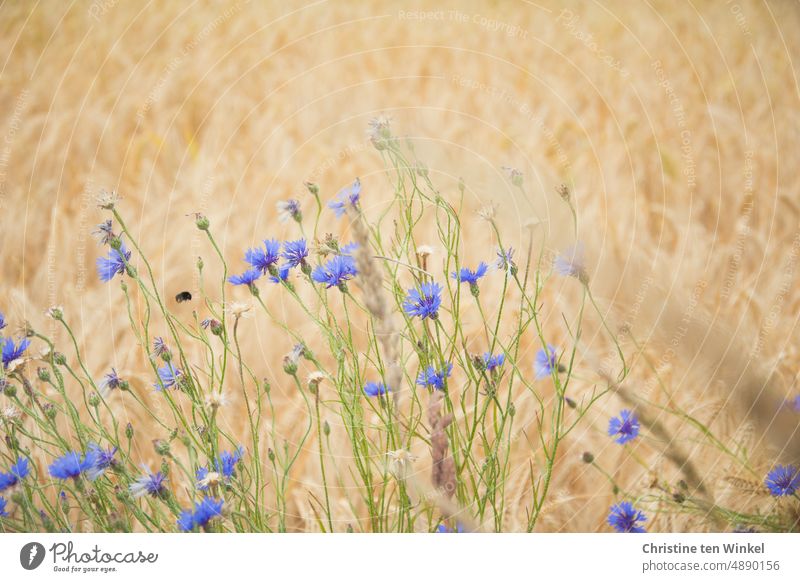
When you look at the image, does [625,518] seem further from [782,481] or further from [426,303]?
[426,303]

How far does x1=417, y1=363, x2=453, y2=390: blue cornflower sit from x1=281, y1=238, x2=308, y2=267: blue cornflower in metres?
0.19

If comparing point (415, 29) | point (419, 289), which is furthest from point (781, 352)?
point (415, 29)

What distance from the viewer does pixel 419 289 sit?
2.86 ft

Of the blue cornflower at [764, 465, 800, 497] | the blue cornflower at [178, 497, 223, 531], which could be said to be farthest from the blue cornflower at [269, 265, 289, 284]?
the blue cornflower at [764, 465, 800, 497]

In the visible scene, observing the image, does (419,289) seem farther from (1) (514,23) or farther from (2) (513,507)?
(1) (514,23)

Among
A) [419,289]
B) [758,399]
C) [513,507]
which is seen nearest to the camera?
[758,399]

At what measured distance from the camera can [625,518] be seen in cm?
94

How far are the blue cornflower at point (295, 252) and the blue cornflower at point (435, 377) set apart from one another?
0.19 meters

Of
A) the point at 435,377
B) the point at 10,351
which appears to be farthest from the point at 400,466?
the point at 10,351

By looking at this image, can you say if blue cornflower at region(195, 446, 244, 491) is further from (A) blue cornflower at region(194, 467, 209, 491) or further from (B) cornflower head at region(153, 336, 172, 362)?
(B) cornflower head at region(153, 336, 172, 362)

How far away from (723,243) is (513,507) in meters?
0.49

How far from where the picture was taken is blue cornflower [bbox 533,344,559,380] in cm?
92

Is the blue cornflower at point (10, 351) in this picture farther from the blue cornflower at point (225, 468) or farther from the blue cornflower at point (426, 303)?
the blue cornflower at point (426, 303)
